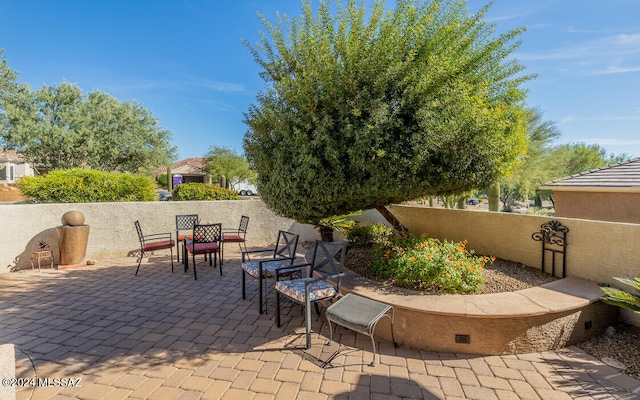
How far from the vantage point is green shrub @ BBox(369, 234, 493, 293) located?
3.75m

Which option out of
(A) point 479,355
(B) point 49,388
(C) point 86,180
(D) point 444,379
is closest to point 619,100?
(A) point 479,355

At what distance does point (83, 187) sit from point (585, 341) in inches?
418

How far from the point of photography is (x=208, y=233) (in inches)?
244

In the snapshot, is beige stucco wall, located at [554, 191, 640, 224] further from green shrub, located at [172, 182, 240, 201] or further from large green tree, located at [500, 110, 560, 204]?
green shrub, located at [172, 182, 240, 201]

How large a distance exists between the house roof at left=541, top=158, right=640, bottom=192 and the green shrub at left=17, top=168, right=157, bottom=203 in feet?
40.7

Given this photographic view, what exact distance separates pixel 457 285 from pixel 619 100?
1162 centimetres

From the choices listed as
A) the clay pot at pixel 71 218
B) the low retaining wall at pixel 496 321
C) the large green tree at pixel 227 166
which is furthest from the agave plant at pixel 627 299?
the large green tree at pixel 227 166

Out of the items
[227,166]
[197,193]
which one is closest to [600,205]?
[197,193]

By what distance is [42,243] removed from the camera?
6.71m

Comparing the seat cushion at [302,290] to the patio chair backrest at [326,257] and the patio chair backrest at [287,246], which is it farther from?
the patio chair backrest at [287,246]

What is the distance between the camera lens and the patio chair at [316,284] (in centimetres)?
334

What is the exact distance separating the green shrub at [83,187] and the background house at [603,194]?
1238 cm

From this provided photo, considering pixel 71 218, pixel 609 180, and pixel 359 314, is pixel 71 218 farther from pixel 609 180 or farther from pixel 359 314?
pixel 609 180

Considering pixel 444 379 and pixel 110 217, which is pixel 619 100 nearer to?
pixel 444 379
